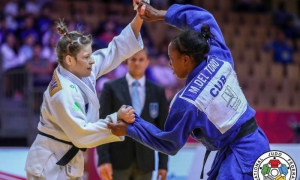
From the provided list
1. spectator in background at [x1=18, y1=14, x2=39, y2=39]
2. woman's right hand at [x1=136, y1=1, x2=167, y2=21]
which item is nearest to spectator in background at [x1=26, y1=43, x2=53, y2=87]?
→ spectator in background at [x1=18, y1=14, x2=39, y2=39]

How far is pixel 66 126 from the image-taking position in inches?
158

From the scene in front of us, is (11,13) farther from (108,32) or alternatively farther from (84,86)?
(84,86)

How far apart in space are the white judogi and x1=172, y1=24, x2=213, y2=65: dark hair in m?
0.68

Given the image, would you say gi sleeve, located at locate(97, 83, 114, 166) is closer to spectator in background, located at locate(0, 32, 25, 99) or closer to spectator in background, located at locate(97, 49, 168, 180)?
spectator in background, located at locate(97, 49, 168, 180)

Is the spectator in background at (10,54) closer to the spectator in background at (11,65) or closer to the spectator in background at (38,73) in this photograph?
the spectator in background at (11,65)

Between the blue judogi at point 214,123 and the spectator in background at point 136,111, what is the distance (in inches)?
59.9

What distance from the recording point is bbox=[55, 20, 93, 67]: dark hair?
4.17 meters

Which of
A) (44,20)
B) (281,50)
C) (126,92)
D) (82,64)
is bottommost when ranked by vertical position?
(281,50)

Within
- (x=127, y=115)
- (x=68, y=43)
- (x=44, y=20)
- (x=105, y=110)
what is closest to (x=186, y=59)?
(x=127, y=115)

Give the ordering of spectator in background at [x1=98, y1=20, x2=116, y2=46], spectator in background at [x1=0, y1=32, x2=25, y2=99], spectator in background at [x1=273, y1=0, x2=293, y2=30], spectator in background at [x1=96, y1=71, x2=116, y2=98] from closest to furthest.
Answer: spectator in background at [x1=0, y1=32, x2=25, y2=99]
spectator in background at [x1=96, y1=71, x2=116, y2=98]
spectator in background at [x1=98, y1=20, x2=116, y2=46]
spectator in background at [x1=273, y1=0, x2=293, y2=30]

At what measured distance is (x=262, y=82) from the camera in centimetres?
1290

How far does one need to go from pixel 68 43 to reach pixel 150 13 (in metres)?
0.73

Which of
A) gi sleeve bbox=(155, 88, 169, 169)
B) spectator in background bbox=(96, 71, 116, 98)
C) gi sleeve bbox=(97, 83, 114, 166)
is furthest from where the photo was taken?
spectator in background bbox=(96, 71, 116, 98)

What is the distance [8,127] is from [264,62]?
647 centimetres
